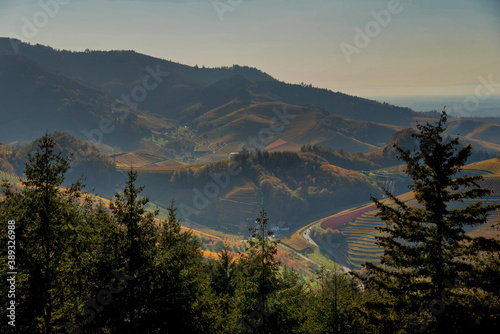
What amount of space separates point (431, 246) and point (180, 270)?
14728 millimetres

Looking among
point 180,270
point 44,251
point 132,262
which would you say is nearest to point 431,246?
point 180,270

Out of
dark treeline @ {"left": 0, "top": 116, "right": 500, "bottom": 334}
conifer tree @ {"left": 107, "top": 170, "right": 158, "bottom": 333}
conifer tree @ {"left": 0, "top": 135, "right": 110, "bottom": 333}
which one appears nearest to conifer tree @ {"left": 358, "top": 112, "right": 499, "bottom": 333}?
dark treeline @ {"left": 0, "top": 116, "right": 500, "bottom": 334}

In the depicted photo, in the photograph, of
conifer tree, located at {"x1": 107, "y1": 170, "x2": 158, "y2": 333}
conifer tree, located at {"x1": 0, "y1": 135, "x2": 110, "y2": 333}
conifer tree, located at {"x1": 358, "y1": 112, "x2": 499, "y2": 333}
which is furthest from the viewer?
conifer tree, located at {"x1": 107, "y1": 170, "x2": 158, "y2": 333}

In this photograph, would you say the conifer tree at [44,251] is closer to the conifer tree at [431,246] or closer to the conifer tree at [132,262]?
the conifer tree at [132,262]

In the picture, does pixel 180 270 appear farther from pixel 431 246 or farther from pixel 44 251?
pixel 431 246

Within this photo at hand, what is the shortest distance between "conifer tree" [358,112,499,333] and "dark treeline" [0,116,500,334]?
57mm

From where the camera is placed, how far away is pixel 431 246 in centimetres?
1927

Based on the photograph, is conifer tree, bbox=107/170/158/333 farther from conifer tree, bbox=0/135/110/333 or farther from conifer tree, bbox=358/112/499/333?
conifer tree, bbox=358/112/499/333

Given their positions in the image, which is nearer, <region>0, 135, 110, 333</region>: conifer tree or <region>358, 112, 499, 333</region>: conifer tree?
<region>358, 112, 499, 333</region>: conifer tree

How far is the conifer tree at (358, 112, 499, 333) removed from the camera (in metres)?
18.7

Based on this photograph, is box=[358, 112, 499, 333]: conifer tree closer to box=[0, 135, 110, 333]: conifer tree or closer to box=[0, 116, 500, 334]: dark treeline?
box=[0, 116, 500, 334]: dark treeline

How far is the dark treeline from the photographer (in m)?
18.7

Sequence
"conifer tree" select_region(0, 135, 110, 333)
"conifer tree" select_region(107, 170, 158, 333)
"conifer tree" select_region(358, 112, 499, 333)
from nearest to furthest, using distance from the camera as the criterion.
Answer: "conifer tree" select_region(358, 112, 499, 333), "conifer tree" select_region(0, 135, 110, 333), "conifer tree" select_region(107, 170, 158, 333)

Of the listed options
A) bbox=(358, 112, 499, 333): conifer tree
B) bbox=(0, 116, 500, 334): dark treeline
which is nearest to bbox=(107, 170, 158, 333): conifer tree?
bbox=(0, 116, 500, 334): dark treeline
